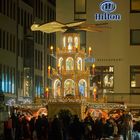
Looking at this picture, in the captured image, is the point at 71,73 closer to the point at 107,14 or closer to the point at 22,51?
the point at 107,14

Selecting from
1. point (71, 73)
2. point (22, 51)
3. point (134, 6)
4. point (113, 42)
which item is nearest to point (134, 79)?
point (113, 42)

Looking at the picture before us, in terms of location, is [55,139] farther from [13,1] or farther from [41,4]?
[41,4]

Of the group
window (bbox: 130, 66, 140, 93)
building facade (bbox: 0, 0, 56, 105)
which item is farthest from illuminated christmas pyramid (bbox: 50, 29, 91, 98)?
building facade (bbox: 0, 0, 56, 105)

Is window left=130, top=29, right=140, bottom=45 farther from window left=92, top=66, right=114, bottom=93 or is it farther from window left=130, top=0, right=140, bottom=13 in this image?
window left=92, top=66, right=114, bottom=93

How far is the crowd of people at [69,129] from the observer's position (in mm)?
31953

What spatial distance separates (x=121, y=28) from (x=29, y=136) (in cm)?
2326

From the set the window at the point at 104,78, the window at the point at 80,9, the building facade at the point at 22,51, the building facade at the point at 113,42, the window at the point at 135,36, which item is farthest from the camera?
the building facade at the point at 22,51

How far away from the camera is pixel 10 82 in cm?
7825

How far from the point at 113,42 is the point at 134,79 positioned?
3.38 meters

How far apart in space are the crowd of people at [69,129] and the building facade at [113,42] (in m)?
18.7

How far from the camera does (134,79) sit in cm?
5628

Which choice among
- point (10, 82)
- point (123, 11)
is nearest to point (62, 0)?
point (123, 11)

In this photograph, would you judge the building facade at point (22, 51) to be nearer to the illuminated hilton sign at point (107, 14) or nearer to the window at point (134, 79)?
the illuminated hilton sign at point (107, 14)

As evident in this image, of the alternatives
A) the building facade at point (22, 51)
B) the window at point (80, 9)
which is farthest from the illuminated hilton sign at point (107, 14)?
the building facade at point (22, 51)
